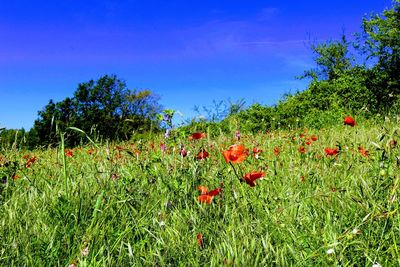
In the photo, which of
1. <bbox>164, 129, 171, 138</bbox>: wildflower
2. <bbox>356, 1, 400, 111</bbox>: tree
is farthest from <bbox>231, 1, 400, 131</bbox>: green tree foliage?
<bbox>164, 129, 171, 138</bbox>: wildflower

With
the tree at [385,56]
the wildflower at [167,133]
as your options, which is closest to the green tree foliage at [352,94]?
the tree at [385,56]

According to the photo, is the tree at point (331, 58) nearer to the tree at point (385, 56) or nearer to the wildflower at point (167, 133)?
the tree at point (385, 56)

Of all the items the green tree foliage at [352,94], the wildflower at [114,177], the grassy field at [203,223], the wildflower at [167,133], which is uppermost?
the green tree foliage at [352,94]

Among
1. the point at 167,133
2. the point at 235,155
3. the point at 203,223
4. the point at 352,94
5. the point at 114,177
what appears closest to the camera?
the point at 235,155

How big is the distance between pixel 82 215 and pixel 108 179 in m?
0.57

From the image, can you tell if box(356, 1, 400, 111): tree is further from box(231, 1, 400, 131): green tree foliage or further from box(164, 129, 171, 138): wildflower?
box(164, 129, 171, 138): wildflower

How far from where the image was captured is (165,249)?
214 centimetres

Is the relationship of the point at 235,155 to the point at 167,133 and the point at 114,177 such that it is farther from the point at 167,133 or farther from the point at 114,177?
the point at 167,133

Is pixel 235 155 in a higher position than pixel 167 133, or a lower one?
lower

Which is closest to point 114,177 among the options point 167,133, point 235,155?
point 167,133

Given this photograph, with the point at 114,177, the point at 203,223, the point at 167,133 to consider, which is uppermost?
the point at 167,133

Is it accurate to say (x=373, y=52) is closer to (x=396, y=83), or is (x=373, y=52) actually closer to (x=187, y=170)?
(x=396, y=83)

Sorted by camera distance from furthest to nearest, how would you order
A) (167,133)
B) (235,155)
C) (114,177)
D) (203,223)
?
(167,133) → (114,177) → (203,223) → (235,155)

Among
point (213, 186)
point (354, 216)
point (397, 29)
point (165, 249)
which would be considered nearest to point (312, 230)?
point (354, 216)
